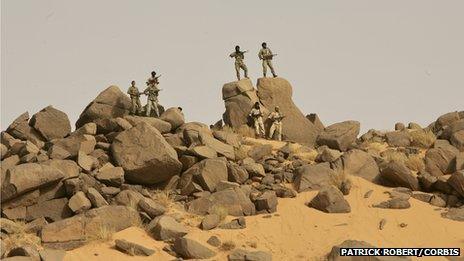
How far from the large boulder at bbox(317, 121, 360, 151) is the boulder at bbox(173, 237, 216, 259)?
7.58 metres

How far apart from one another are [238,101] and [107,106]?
17.1 ft

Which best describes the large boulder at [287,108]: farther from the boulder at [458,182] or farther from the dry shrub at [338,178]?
the boulder at [458,182]

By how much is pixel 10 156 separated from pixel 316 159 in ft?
29.3

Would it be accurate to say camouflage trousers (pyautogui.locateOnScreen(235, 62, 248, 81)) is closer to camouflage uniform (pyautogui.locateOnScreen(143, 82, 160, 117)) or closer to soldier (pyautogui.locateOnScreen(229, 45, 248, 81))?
soldier (pyautogui.locateOnScreen(229, 45, 248, 81))

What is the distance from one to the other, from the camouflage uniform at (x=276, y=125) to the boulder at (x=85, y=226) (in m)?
8.27

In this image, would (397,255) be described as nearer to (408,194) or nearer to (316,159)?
(408,194)

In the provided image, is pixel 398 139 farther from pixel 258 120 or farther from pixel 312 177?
pixel 312 177

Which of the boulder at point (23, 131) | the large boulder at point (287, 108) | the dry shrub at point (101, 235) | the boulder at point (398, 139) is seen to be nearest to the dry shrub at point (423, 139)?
the boulder at point (398, 139)

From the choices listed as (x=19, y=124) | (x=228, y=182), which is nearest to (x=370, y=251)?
(x=228, y=182)

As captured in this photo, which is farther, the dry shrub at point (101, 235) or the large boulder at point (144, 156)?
the large boulder at point (144, 156)

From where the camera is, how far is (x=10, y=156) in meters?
12.8

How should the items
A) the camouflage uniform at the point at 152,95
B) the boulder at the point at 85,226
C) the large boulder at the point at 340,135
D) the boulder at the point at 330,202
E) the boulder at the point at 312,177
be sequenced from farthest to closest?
the camouflage uniform at the point at 152,95, the large boulder at the point at 340,135, the boulder at the point at 312,177, the boulder at the point at 330,202, the boulder at the point at 85,226

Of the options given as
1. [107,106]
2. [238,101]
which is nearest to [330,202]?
[238,101]

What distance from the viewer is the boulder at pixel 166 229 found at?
10.0 meters
